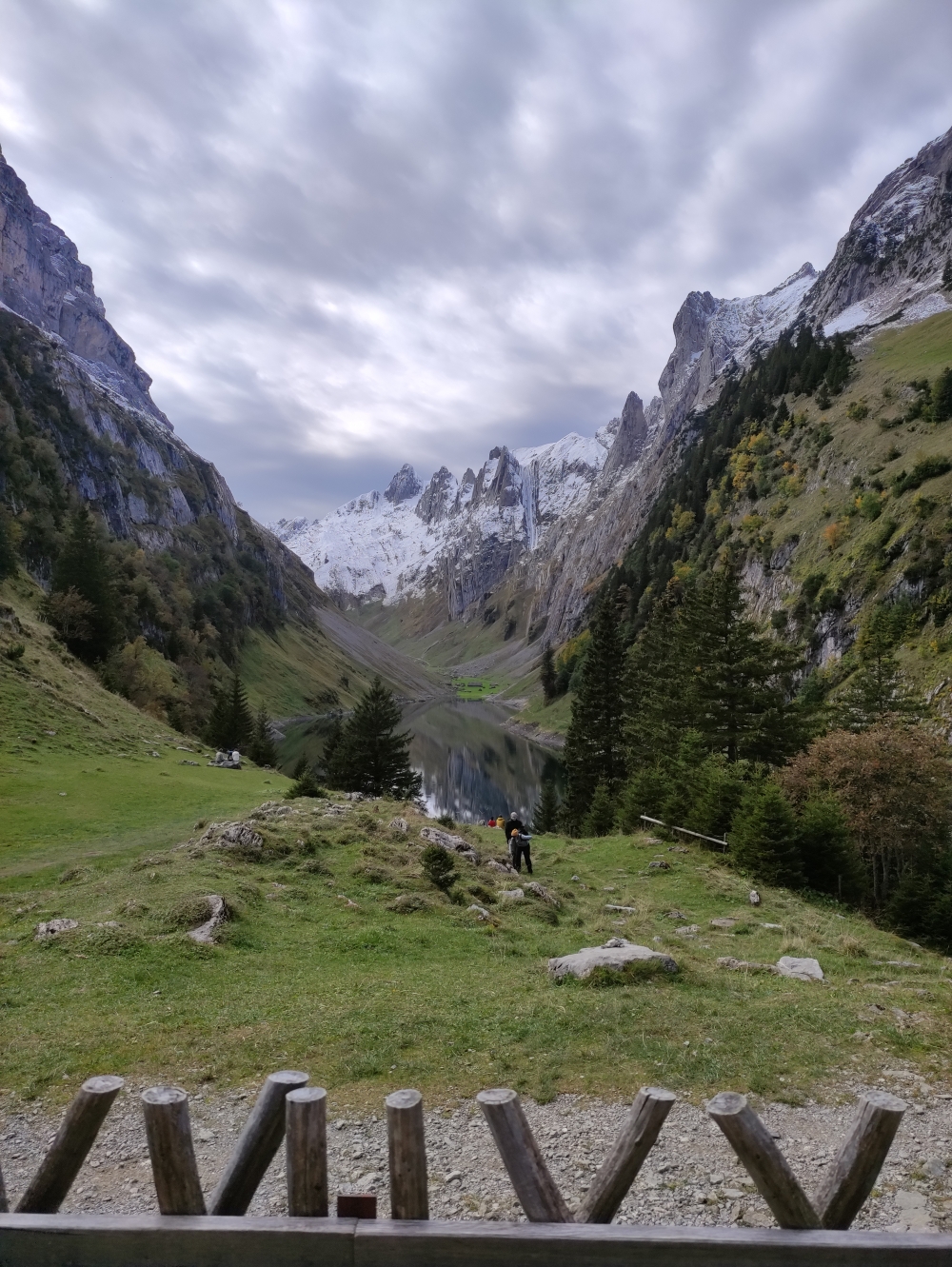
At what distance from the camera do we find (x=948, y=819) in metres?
29.0

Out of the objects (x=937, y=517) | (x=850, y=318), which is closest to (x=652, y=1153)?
(x=937, y=517)

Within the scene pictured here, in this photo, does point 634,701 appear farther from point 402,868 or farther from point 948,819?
point 402,868

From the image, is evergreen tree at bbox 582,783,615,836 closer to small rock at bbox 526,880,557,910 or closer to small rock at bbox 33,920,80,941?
small rock at bbox 526,880,557,910

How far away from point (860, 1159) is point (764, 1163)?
2.19ft

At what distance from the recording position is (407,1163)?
14.2 feet

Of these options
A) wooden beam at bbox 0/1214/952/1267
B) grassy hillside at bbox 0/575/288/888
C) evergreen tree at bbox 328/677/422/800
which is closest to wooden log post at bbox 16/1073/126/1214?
wooden beam at bbox 0/1214/952/1267

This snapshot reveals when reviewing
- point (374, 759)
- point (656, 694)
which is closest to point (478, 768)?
point (374, 759)

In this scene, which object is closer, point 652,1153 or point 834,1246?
point 834,1246

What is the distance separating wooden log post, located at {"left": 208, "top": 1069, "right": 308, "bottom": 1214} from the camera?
14.4 ft

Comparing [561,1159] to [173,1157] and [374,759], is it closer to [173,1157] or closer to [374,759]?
[173,1157]

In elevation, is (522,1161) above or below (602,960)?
above

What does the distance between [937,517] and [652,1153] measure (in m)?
67.9

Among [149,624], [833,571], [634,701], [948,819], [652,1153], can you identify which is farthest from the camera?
[149,624]

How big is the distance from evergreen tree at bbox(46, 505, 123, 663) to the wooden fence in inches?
2664
